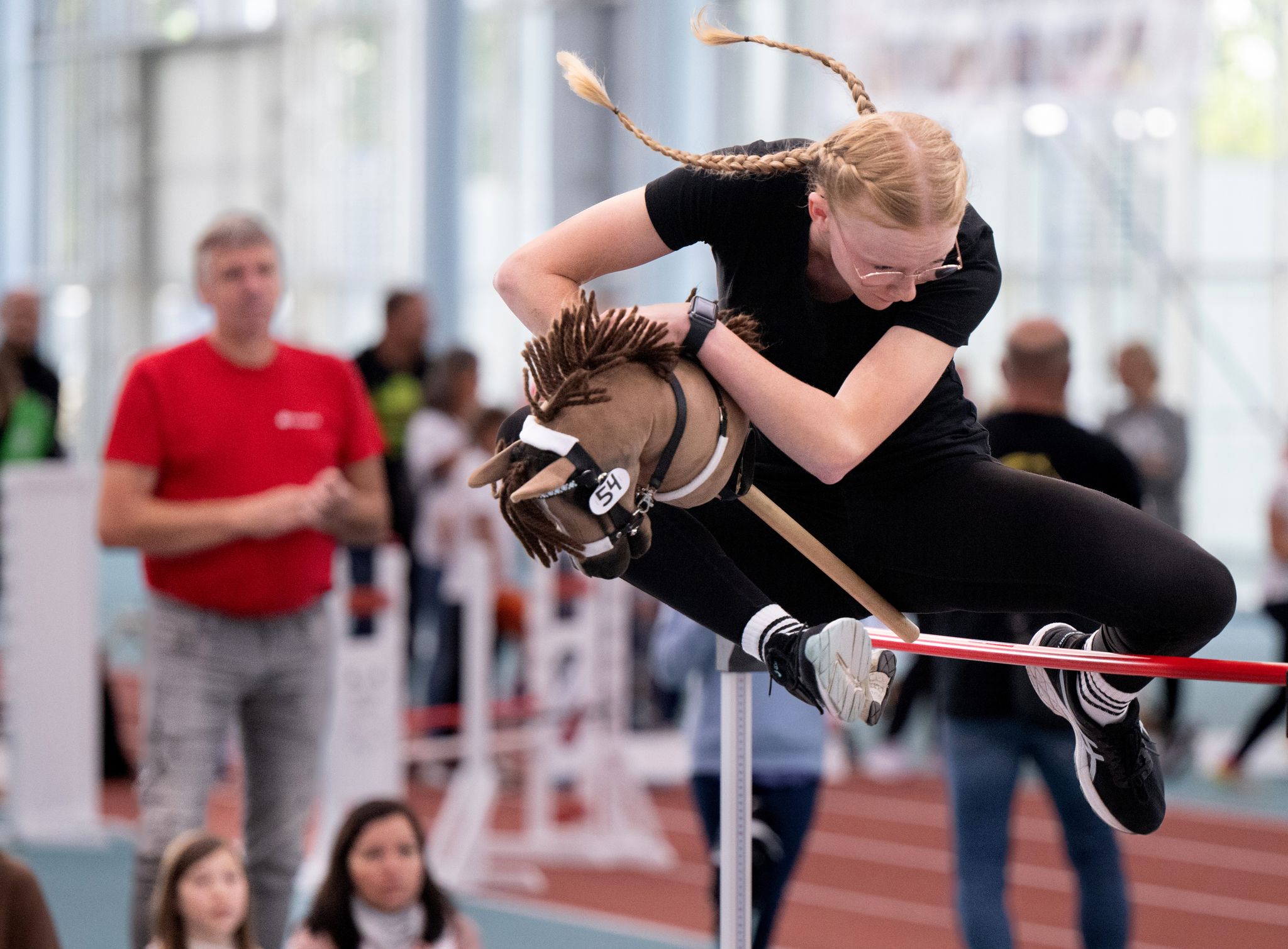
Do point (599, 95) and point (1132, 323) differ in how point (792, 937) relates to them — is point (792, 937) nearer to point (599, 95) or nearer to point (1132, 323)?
point (599, 95)

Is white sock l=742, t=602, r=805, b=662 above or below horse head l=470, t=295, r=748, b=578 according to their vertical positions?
below

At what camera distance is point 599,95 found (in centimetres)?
201

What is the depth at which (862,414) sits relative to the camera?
1.83 m

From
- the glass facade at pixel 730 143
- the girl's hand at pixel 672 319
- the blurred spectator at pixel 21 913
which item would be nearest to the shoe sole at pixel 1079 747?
the girl's hand at pixel 672 319

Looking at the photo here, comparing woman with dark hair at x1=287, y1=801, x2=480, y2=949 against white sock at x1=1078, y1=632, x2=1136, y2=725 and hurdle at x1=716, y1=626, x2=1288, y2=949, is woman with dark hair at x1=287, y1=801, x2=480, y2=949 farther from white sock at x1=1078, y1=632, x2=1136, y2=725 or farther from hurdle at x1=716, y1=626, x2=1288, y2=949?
white sock at x1=1078, y1=632, x2=1136, y2=725

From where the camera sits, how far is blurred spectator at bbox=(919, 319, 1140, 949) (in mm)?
3484

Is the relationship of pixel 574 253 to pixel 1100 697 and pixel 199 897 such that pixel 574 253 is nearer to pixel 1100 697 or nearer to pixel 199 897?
pixel 1100 697

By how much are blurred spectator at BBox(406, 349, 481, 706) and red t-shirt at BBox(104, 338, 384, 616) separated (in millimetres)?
2637

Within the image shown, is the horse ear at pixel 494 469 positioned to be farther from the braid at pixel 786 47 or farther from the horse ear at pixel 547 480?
the braid at pixel 786 47

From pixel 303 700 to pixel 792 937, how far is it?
2093mm

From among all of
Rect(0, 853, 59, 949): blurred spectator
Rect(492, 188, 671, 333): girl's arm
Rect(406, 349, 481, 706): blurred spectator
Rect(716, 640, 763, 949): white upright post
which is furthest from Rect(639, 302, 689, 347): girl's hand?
Rect(406, 349, 481, 706): blurred spectator

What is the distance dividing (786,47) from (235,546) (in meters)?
1.84

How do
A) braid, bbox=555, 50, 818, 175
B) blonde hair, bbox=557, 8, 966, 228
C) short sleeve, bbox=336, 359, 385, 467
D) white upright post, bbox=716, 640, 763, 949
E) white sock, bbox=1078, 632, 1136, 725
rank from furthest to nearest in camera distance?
short sleeve, bbox=336, 359, 385, 467 → white upright post, bbox=716, 640, 763, 949 → white sock, bbox=1078, 632, 1136, 725 → braid, bbox=555, 50, 818, 175 → blonde hair, bbox=557, 8, 966, 228

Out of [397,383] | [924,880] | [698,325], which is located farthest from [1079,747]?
[397,383]
